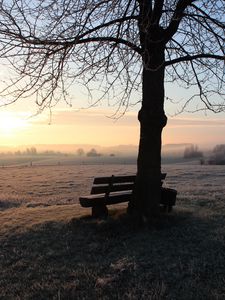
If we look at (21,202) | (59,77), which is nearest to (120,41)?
(59,77)

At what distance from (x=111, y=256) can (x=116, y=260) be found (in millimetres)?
294

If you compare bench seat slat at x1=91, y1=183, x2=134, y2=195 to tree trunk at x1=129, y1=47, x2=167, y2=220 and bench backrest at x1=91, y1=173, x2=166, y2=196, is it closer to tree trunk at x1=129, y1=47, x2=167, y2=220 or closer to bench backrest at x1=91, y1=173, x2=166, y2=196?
bench backrest at x1=91, y1=173, x2=166, y2=196

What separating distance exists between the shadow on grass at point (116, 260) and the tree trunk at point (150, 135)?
51cm

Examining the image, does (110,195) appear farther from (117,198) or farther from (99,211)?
(99,211)

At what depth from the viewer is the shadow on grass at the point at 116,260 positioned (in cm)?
687

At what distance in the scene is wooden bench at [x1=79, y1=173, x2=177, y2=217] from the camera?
1123 cm

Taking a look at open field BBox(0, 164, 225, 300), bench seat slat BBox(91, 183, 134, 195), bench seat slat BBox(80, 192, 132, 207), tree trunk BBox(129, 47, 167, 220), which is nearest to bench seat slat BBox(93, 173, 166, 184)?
bench seat slat BBox(91, 183, 134, 195)

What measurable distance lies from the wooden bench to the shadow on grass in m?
0.35

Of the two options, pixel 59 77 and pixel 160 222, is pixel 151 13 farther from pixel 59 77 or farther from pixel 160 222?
pixel 160 222

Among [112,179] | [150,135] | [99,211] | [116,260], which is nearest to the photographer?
[116,260]

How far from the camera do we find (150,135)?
1113 cm

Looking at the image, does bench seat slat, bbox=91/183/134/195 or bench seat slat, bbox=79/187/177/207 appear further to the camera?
bench seat slat, bbox=91/183/134/195

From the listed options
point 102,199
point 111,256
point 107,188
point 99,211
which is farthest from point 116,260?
point 107,188

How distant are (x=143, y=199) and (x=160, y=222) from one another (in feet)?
2.75
